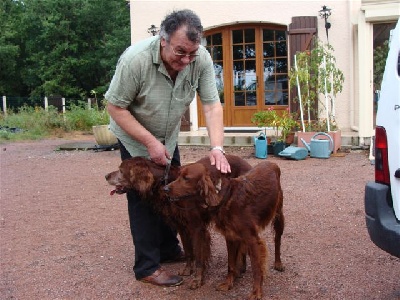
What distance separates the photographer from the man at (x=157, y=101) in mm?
3293

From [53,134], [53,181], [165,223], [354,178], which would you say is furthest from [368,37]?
[53,134]

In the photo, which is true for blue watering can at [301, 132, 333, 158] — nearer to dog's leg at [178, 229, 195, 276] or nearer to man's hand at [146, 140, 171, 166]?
dog's leg at [178, 229, 195, 276]

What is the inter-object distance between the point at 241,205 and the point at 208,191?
0.31 metres

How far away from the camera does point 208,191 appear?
3.29m

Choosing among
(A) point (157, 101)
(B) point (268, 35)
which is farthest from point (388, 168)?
(B) point (268, 35)

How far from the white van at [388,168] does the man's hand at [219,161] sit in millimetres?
935

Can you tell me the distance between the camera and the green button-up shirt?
3.46 m

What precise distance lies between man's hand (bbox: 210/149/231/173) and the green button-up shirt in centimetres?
46

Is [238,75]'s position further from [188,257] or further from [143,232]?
[143,232]

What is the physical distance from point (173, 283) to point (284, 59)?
30.2 feet

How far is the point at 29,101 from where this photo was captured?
27.1 metres

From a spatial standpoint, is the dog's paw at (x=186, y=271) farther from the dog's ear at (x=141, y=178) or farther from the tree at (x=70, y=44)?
the tree at (x=70, y=44)

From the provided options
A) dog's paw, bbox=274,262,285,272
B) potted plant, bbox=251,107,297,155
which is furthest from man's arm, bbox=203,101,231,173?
potted plant, bbox=251,107,297,155

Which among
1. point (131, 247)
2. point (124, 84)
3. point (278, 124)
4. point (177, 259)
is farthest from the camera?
point (278, 124)
